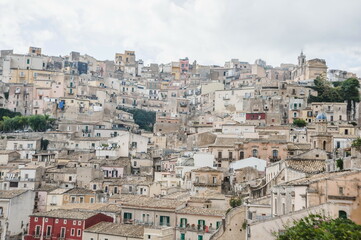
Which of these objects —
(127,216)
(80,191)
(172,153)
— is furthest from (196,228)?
(172,153)

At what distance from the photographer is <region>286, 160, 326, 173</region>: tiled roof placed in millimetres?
36812

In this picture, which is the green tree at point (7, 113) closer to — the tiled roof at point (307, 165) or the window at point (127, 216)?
the window at point (127, 216)

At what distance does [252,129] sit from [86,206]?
1110 inches

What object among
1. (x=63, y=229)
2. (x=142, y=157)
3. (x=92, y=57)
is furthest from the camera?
(x=92, y=57)

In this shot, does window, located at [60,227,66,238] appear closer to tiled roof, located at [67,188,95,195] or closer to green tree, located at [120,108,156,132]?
tiled roof, located at [67,188,95,195]

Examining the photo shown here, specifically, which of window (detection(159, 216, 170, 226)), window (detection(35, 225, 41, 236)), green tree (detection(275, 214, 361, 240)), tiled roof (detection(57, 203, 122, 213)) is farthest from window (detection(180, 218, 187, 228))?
green tree (detection(275, 214, 361, 240))

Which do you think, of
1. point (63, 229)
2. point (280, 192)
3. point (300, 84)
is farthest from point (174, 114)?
point (280, 192)

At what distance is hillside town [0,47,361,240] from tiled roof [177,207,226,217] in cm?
9

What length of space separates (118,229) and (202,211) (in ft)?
23.6

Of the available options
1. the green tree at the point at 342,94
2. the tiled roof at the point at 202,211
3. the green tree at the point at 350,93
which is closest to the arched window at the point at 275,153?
the tiled roof at the point at 202,211

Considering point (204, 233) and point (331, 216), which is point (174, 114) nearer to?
point (204, 233)

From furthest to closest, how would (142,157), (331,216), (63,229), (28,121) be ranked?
(28,121)
(142,157)
(63,229)
(331,216)

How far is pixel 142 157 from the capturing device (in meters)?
72.4

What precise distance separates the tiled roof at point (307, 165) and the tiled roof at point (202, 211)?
294 inches
